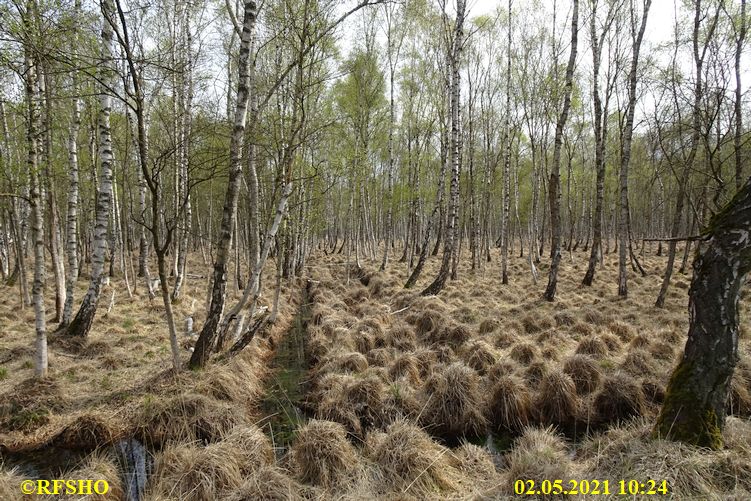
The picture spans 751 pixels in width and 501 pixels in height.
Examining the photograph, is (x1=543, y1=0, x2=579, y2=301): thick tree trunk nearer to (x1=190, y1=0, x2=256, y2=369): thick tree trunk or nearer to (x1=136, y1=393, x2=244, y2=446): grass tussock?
(x1=190, y1=0, x2=256, y2=369): thick tree trunk

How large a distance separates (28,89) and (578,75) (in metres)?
18.7

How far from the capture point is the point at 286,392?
21.8 feet

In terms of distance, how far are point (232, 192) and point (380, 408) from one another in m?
3.72

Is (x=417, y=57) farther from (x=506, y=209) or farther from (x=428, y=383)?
(x=428, y=383)

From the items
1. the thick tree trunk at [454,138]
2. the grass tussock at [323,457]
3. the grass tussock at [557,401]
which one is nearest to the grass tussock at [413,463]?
the grass tussock at [323,457]

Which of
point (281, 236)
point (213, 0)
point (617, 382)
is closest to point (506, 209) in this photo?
point (281, 236)

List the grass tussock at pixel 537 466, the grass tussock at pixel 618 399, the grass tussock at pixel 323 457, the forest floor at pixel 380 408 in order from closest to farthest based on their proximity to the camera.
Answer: the grass tussock at pixel 537 466, the forest floor at pixel 380 408, the grass tussock at pixel 323 457, the grass tussock at pixel 618 399

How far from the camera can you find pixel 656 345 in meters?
6.49

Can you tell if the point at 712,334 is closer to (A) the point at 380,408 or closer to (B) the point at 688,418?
(B) the point at 688,418

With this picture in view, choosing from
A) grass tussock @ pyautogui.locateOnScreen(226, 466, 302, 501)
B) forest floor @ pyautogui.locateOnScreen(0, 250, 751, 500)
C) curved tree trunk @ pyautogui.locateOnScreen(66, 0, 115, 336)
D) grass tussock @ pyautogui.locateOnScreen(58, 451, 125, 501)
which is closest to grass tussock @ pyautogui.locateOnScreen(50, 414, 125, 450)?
forest floor @ pyautogui.locateOnScreen(0, 250, 751, 500)

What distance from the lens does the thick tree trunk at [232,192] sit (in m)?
5.50

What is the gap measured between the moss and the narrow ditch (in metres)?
3.83

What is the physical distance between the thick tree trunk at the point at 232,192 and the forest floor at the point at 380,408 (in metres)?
0.49

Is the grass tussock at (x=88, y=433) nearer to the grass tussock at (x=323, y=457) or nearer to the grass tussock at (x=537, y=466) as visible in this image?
the grass tussock at (x=323, y=457)
